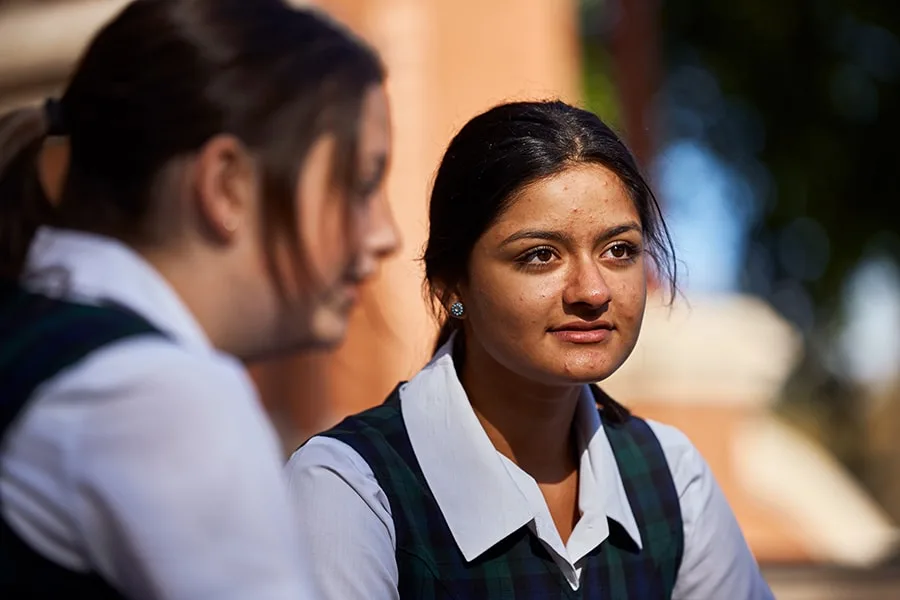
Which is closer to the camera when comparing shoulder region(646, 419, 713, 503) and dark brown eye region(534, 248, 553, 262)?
dark brown eye region(534, 248, 553, 262)

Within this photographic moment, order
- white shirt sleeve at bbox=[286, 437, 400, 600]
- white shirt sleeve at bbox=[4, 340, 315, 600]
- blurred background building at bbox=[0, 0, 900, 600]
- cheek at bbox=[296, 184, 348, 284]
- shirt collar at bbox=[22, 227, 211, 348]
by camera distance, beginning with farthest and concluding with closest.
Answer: blurred background building at bbox=[0, 0, 900, 600], white shirt sleeve at bbox=[286, 437, 400, 600], cheek at bbox=[296, 184, 348, 284], shirt collar at bbox=[22, 227, 211, 348], white shirt sleeve at bbox=[4, 340, 315, 600]

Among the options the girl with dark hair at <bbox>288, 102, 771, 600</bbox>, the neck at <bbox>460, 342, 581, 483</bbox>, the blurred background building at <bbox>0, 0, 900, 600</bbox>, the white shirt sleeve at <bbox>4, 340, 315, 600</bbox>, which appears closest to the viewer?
the white shirt sleeve at <bbox>4, 340, 315, 600</bbox>

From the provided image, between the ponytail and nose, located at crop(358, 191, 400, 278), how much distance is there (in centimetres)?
Answer: 37

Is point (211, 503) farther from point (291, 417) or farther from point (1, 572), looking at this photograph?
point (291, 417)

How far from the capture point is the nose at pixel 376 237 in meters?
1.55

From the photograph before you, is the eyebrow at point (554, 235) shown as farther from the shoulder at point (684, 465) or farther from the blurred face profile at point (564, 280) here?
the shoulder at point (684, 465)

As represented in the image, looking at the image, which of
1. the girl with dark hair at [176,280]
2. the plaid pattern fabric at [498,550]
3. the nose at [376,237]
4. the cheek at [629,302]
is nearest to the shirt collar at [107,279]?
the girl with dark hair at [176,280]

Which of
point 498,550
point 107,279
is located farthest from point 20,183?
point 498,550

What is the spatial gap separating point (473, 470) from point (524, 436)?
14 centimetres

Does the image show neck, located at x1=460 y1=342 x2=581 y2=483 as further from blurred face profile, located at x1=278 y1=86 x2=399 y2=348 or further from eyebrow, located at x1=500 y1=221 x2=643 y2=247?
blurred face profile, located at x1=278 y1=86 x2=399 y2=348

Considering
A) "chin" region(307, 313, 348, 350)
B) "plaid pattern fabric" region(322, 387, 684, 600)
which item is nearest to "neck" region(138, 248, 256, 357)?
"chin" region(307, 313, 348, 350)

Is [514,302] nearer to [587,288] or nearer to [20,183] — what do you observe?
[587,288]

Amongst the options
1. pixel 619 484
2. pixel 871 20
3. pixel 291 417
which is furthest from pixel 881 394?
pixel 619 484

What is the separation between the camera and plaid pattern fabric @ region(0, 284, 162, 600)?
1.18 meters
